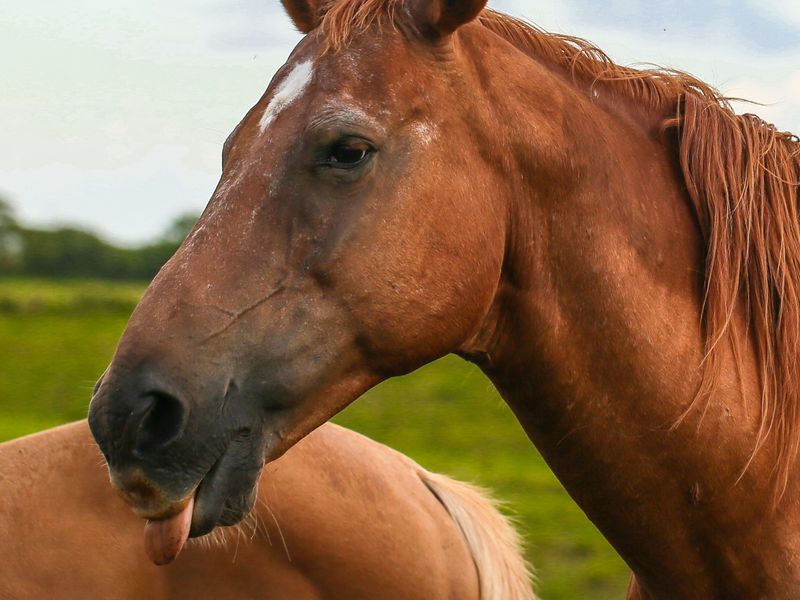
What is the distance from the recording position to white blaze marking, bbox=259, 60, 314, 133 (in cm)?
258

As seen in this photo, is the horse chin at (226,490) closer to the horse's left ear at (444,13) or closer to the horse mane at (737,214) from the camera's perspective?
the horse mane at (737,214)

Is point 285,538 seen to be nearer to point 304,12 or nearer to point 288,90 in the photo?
point 288,90

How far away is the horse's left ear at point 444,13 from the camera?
102 inches

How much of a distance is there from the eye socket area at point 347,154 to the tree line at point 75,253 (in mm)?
25296

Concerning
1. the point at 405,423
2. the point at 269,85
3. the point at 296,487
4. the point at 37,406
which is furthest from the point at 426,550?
the point at 37,406

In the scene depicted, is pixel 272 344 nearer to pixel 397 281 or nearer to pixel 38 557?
pixel 397 281

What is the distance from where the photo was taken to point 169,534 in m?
2.38

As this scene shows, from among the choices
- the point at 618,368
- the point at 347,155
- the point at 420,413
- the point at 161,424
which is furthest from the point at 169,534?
the point at 420,413

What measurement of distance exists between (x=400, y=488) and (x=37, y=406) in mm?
15406

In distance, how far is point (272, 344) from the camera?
2422 millimetres

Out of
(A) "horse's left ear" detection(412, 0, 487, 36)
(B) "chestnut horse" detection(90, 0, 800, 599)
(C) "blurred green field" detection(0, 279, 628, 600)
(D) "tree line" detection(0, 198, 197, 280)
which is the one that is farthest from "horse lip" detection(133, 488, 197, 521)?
(D) "tree line" detection(0, 198, 197, 280)

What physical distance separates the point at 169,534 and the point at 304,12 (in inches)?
61.2

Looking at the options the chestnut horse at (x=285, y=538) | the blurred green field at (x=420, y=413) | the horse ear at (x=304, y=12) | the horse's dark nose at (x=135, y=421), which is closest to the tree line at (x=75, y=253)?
the blurred green field at (x=420, y=413)

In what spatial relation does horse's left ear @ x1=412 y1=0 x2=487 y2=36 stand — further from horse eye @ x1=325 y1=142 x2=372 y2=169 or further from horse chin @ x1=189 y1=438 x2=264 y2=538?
horse chin @ x1=189 y1=438 x2=264 y2=538
